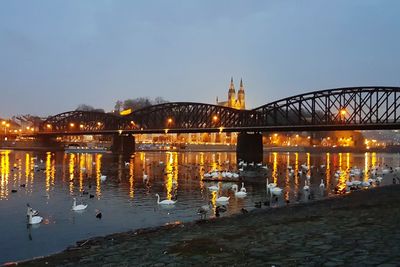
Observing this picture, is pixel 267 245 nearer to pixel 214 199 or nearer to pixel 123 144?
pixel 214 199

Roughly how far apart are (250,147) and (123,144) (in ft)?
197

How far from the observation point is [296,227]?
765 inches

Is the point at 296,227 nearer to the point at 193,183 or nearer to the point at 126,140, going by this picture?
the point at 193,183

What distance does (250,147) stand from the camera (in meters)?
124

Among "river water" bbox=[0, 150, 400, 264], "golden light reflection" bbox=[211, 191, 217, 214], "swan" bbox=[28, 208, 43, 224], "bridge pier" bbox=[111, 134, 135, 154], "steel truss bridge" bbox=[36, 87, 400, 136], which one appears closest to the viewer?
"river water" bbox=[0, 150, 400, 264]

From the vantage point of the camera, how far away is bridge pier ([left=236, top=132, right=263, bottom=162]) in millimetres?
121250

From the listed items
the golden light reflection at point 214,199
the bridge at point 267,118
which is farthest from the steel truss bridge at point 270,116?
the golden light reflection at point 214,199

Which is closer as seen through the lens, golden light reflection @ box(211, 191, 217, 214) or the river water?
the river water

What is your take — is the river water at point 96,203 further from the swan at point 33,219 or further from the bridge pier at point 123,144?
the bridge pier at point 123,144

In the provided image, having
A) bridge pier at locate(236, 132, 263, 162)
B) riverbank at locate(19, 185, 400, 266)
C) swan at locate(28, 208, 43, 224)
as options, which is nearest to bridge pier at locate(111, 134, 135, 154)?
bridge pier at locate(236, 132, 263, 162)

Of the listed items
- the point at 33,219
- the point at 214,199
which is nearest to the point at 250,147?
the point at 214,199

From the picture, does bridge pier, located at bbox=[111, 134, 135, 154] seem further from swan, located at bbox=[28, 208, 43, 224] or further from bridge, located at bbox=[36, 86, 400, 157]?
swan, located at bbox=[28, 208, 43, 224]

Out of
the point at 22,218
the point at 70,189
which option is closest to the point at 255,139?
the point at 70,189

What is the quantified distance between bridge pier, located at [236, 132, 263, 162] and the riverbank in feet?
321
